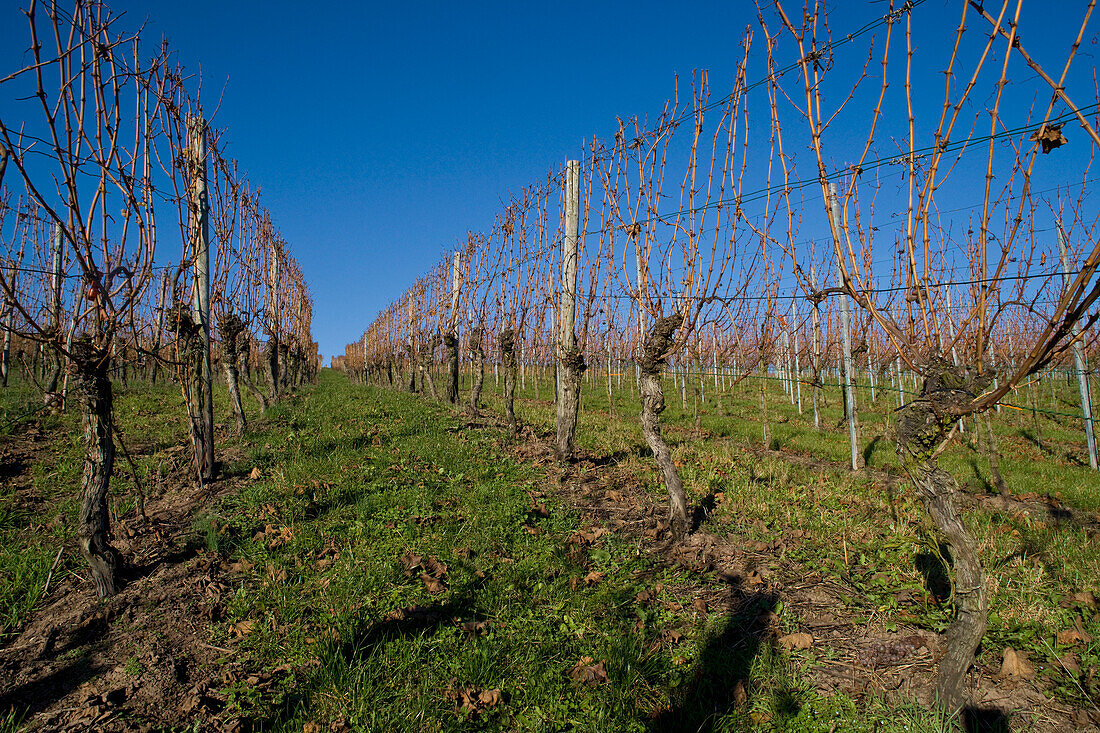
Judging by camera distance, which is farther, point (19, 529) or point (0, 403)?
point (0, 403)

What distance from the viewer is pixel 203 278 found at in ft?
21.2

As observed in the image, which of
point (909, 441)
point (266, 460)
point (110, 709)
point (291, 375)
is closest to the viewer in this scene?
point (110, 709)

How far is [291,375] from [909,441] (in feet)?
77.1

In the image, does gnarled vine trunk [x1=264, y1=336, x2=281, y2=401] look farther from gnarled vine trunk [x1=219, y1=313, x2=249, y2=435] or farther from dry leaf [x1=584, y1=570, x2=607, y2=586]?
dry leaf [x1=584, y1=570, x2=607, y2=586]

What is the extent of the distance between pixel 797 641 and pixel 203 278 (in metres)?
7.10

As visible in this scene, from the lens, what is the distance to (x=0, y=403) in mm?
10070

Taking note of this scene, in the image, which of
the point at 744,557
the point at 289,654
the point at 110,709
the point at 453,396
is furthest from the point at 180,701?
the point at 453,396

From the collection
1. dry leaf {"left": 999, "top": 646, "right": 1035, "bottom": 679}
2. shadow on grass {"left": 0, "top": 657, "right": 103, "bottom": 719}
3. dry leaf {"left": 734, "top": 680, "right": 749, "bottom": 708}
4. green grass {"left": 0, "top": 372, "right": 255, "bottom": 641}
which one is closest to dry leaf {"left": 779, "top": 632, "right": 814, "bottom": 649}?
dry leaf {"left": 734, "top": 680, "right": 749, "bottom": 708}

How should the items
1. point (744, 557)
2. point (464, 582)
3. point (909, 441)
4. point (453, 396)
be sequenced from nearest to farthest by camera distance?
point (909, 441)
point (464, 582)
point (744, 557)
point (453, 396)

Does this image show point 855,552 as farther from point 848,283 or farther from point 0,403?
Answer: point 0,403

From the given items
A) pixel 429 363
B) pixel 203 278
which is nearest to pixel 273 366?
pixel 429 363

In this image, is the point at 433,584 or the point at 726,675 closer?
the point at 726,675

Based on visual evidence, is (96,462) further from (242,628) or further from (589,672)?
(589,672)

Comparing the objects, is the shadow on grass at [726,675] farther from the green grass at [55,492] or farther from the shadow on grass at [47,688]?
the green grass at [55,492]
